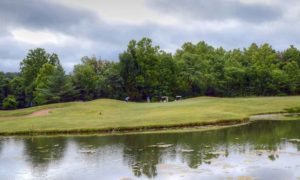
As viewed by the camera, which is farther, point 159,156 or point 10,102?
point 10,102

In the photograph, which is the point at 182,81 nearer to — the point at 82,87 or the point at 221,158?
the point at 82,87

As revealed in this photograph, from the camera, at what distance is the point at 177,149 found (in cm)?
2722

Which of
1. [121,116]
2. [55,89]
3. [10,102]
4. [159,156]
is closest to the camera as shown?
[159,156]

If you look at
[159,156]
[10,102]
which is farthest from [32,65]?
[159,156]

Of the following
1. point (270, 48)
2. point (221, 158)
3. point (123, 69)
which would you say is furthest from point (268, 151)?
point (270, 48)

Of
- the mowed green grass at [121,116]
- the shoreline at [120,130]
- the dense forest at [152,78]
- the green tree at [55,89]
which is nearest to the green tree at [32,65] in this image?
the dense forest at [152,78]

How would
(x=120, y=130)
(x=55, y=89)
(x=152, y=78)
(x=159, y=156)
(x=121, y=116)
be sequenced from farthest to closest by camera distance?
1. (x=152, y=78)
2. (x=55, y=89)
3. (x=121, y=116)
4. (x=120, y=130)
5. (x=159, y=156)

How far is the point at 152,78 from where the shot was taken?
84062 millimetres

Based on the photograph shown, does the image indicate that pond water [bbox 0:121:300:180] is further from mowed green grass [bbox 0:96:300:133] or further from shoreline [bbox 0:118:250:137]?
mowed green grass [bbox 0:96:300:133]

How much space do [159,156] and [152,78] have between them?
5943 centimetres

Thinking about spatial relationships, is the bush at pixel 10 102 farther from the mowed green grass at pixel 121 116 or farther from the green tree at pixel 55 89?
the mowed green grass at pixel 121 116

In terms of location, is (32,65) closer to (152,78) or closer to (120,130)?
(152,78)

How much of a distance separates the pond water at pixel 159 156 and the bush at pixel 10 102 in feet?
197

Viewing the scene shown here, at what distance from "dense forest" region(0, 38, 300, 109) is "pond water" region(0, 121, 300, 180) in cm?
4683
